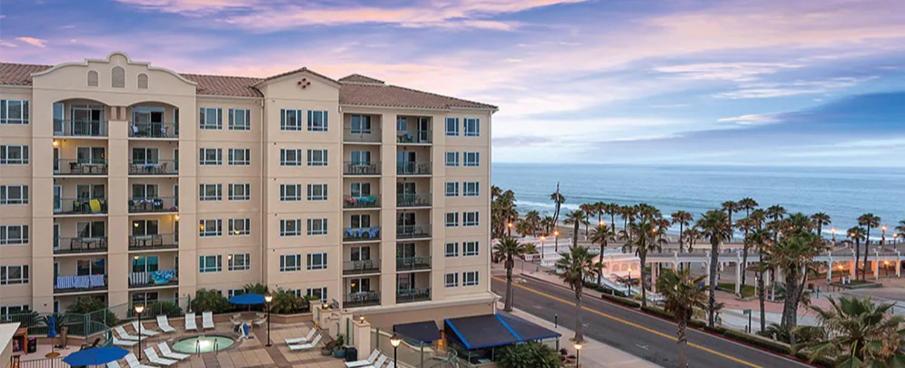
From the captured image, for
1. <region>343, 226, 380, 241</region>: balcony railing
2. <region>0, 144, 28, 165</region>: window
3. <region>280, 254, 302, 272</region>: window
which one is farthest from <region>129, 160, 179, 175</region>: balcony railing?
<region>343, 226, 380, 241</region>: balcony railing

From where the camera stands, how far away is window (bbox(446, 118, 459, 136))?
1715 inches

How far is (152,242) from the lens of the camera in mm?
37281

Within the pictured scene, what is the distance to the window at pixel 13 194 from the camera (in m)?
34.0

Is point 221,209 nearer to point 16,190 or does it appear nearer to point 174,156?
point 174,156

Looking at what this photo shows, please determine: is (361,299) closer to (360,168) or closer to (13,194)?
(360,168)

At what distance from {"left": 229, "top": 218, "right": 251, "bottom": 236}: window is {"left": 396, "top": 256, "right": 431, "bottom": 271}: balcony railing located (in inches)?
382

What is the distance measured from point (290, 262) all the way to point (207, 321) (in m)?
6.68

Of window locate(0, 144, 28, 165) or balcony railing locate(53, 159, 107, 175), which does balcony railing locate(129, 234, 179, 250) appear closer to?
balcony railing locate(53, 159, 107, 175)

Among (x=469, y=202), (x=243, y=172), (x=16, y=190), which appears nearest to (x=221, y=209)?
(x=243, y=172)

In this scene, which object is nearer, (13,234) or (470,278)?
(13,234)

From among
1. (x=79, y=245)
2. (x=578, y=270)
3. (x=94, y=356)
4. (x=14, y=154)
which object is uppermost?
(x=14, y=154)

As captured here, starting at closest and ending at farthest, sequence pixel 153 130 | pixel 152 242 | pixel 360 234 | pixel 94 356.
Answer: pixel 94 356 < pixel 153 130 < pixel 152 242 < pixel 360 234

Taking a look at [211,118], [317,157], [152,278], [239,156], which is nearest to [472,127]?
[317,157]

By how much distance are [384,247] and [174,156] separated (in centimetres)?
1375
